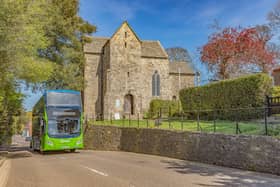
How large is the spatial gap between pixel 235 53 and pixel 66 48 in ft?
60.5

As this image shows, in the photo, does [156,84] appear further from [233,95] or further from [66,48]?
[233,95]

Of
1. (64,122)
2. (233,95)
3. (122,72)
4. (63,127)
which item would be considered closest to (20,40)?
(64,122)

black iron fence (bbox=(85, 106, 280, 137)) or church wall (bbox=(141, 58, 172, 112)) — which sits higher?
church wall (bbox=(141, 58, 172, 112))

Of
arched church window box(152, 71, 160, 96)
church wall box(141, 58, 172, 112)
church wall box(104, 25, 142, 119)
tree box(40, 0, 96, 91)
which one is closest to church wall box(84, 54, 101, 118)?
tree box(40, 0, 96, 91)

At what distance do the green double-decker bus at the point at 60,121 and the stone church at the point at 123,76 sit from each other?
12899mm

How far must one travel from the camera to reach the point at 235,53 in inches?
1140

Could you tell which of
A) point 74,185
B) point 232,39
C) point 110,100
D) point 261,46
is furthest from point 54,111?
point 261,46

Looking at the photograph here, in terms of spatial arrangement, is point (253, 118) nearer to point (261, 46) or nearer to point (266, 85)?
point (266, 85)

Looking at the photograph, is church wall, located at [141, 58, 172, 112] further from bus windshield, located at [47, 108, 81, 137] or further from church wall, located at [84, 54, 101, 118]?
bus windshield, located at [47, 108, 81, 137]

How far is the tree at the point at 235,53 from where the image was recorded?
94.1 feet

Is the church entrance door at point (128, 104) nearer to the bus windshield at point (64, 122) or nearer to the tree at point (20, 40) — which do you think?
the bus windshield at point (64, 122)

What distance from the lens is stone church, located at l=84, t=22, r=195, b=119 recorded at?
33.8 meters

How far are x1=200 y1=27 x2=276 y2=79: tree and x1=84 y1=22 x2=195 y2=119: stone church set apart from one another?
29.1 ft

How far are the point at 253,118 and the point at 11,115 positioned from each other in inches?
1145
